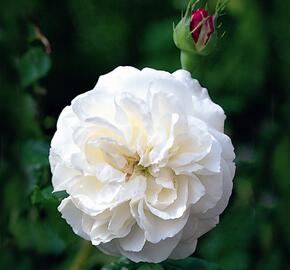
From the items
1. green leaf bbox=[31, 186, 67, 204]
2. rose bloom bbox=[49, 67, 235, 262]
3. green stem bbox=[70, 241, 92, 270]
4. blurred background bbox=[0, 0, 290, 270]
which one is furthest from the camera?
blurred background bbox=[0, 0, 290, 270]

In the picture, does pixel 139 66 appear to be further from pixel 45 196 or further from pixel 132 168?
pixel 132 168

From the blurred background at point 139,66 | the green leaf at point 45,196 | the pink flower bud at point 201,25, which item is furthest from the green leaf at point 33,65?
the pink flower bud at point 201,25

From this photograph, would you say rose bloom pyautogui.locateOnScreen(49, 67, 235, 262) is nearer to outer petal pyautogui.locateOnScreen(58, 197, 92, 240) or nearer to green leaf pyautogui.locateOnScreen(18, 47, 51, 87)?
outer petal pyautogui.locateOnScreen(58, 197, 92, 240)

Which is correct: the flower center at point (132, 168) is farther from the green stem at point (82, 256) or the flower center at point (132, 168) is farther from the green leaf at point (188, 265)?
the green stem at point (82, 256)

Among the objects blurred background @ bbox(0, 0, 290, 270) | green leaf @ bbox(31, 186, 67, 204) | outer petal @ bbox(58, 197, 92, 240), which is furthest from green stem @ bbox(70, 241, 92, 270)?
outer petal @ bbox(58, 197, 92, 240)

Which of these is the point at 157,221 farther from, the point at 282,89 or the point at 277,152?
the point at 282,89

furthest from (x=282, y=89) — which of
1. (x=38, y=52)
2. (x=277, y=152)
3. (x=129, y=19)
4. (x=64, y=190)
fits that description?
(x=64, y=190)
